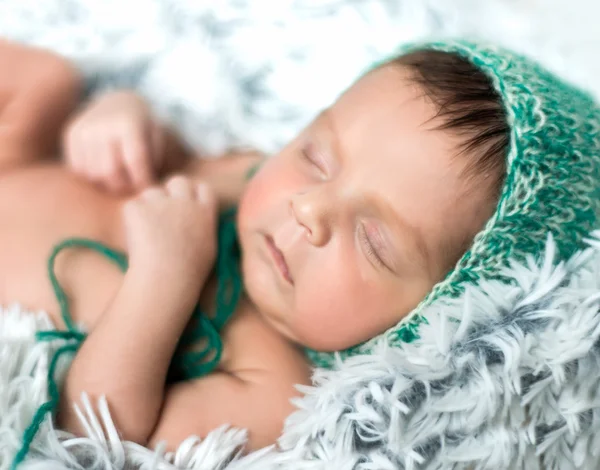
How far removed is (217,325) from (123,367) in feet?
0.60

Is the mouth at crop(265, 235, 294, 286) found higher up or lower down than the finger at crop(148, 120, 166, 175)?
lower down

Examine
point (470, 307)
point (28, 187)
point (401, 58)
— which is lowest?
point (470, 307)

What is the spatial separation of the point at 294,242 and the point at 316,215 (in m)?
0.06

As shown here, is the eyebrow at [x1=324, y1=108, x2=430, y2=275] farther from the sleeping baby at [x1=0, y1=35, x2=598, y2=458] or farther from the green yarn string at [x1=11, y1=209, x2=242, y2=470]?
the green yarn string at [x1=11, y1=209, x2=242, y2=470]

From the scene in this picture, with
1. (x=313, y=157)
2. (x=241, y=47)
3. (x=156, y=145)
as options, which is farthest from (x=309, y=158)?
(x=241, y=47)

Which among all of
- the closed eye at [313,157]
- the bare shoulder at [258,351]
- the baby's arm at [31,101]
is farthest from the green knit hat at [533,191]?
the baby's arm at [31,101]

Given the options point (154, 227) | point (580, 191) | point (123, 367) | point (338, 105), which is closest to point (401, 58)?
point (338, 105)

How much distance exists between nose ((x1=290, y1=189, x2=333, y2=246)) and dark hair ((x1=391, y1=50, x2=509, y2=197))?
0.58 ft

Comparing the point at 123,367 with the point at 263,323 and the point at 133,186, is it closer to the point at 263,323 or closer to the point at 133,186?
the point at 263,323

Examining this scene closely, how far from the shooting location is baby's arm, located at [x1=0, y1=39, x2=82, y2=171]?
1.04 metres

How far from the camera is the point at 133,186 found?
1.04 m

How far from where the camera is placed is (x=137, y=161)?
101cm

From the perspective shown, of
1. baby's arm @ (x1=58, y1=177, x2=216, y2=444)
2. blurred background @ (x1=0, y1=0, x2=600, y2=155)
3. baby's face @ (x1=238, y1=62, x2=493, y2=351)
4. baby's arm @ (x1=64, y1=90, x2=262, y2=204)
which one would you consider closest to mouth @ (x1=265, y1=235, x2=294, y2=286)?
baby's face @ (x1=238, y1=62, x2=493, y2=351)

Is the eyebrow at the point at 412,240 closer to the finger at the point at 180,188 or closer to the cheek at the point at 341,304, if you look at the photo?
the cheek at the point at 341,304
